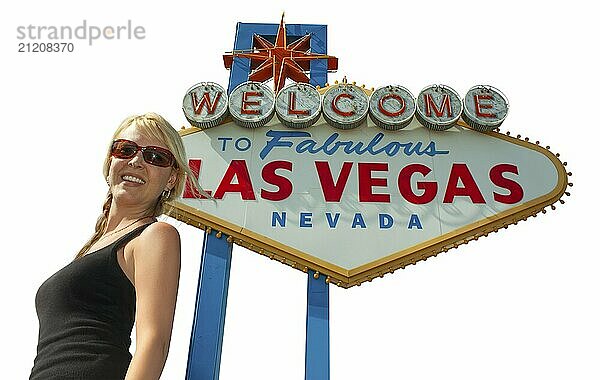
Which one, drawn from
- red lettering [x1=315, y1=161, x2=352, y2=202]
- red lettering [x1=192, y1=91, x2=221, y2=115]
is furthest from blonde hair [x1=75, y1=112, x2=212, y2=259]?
red lettering [x1=192, y1=91, x2=221, y2=115]

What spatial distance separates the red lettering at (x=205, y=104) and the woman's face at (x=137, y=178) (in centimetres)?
258

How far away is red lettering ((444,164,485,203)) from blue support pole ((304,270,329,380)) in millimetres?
1203

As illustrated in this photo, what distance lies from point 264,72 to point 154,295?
403 cm

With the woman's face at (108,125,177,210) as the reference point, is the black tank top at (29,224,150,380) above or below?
below

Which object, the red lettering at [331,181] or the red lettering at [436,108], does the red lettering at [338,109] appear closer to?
the red lettering at [331,181]

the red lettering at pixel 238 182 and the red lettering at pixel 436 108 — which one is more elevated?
the red lettering at pixel 436 108

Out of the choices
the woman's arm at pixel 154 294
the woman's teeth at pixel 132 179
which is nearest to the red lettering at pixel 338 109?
the woman's teeth at pixel 132 179

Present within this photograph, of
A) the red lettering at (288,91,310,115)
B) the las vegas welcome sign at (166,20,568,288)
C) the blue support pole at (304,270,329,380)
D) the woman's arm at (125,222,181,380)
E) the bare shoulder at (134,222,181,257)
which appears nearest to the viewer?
the woman's arm at (125,222,181,380)

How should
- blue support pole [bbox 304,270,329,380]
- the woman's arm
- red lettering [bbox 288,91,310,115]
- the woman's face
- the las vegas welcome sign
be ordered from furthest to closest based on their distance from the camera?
1. red lettering [bbox 288,91,310,115]
2. the las vegas welcome sign
3. blue support pole [bbox 304,270,329,380]
4. the woman's face
5. the woman's arm

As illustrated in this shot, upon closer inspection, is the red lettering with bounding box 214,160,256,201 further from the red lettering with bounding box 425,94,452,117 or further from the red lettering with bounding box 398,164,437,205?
the red lettering with bounding box 425,94,452,117

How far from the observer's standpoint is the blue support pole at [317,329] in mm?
3637

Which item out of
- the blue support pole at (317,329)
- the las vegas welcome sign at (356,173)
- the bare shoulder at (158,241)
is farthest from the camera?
the las vegas welcome sign at (356,173)

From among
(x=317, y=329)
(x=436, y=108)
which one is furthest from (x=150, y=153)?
(x=436, y=108)

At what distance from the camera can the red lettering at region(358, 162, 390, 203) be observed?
434 centimetres
